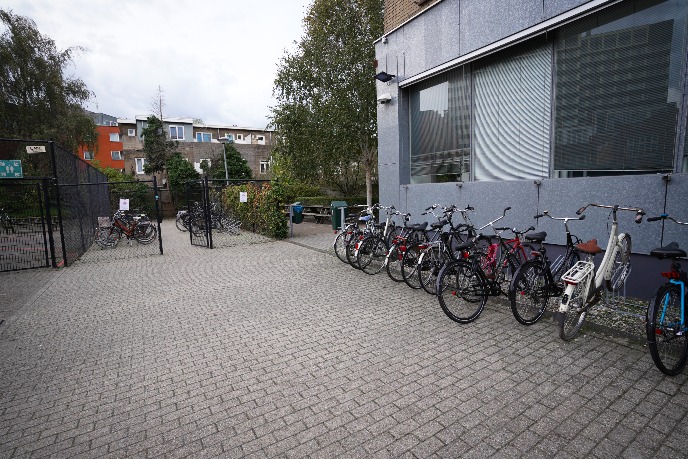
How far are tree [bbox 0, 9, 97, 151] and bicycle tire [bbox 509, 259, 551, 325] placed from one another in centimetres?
2727

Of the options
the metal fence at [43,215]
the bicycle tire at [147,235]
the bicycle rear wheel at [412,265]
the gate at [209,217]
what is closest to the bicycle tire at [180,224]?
the gate at [209,217]

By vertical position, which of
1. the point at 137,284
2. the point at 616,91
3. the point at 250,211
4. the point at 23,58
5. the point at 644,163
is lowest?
the point at 137,284

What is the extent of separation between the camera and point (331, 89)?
17250 millimetres

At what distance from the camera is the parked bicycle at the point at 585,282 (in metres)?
3.51

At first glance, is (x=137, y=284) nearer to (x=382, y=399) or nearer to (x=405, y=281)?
(x=405, y=281)

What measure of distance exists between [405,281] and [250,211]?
363 inches

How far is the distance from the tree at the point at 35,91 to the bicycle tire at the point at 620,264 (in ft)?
91.6

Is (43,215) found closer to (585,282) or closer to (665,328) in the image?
(585,282)

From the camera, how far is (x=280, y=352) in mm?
3764

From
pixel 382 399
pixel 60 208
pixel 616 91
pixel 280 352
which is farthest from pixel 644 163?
pixel 60 208

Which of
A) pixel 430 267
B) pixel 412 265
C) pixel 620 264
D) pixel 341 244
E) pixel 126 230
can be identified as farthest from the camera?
pixel 126 230

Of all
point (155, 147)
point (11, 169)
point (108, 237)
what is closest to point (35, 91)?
point (155, 147)

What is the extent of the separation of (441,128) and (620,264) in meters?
4.54

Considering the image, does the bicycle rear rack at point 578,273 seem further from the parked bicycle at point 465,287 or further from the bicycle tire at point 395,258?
the bicycle tire at point 395,258
